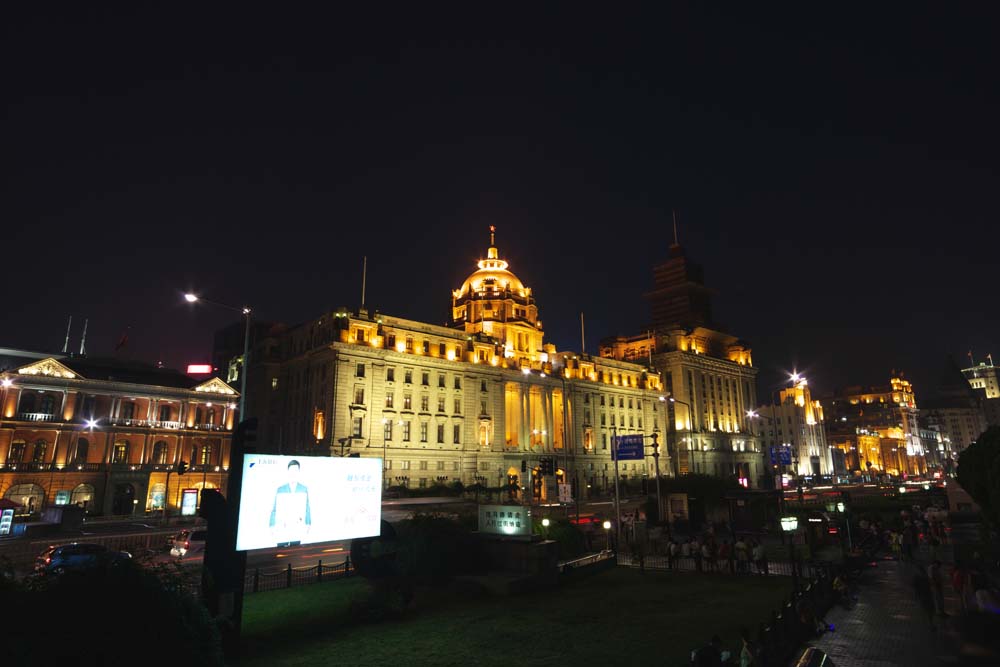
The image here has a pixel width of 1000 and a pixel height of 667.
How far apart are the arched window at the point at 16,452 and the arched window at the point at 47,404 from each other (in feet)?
10.4

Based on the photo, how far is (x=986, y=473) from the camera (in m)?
22.8

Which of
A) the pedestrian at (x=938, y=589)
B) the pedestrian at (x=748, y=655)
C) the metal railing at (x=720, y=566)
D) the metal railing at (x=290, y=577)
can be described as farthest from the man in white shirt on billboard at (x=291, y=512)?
the pedestrian at (x=938, y=589)

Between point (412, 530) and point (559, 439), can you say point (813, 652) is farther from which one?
point (559, 439)

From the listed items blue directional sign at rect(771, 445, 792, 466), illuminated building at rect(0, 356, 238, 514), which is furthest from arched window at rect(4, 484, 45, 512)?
blue directional sign at rect(771, 445, 792, 466)

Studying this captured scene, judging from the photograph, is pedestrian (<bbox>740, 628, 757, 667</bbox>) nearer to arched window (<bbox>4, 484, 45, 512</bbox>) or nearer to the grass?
the grass

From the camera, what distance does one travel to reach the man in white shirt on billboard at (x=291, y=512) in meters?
17.6

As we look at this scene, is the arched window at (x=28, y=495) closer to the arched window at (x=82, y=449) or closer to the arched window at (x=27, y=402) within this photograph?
the arched window at (x=82, y=449)

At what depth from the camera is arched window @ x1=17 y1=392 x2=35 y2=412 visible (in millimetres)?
53344

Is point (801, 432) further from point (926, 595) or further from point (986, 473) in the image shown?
point (926, 595)

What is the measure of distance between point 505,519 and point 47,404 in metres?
52.4

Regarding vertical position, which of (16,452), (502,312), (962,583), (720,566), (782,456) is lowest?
(720,566)

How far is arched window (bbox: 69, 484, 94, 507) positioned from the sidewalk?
61855mm

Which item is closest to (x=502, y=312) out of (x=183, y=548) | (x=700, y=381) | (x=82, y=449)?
(x=700, y=381)

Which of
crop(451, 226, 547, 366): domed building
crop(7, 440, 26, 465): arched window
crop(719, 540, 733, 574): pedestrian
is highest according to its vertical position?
crop(451, 226, 547, 366): domed building
